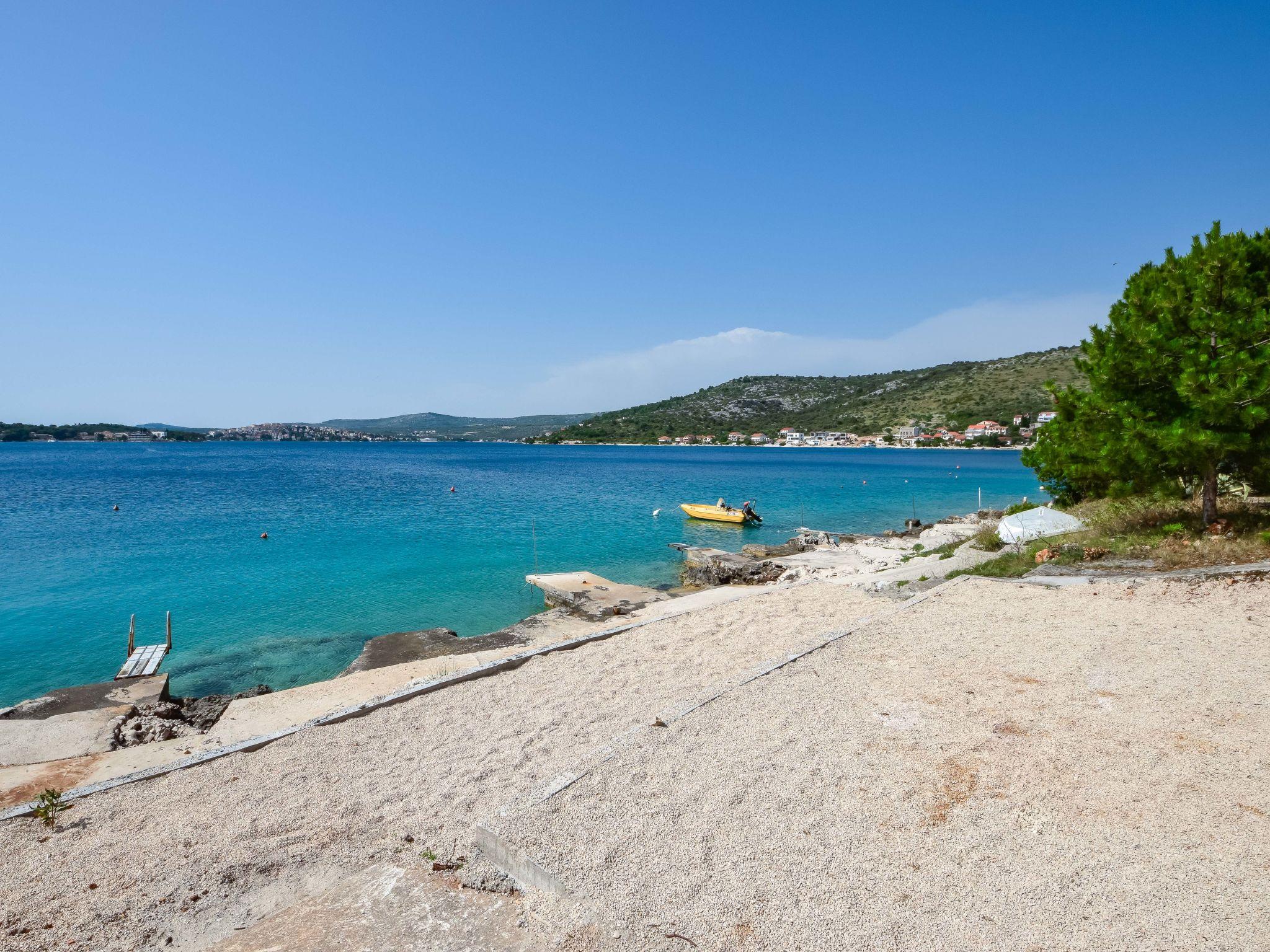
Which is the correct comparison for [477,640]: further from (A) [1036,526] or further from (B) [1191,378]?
(B) [1191,378]

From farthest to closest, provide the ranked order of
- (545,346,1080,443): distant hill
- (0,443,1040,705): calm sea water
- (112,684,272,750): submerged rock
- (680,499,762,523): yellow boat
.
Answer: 1. (545,346,1080,443): distant hill
2. (680,499,762,523): yellow boat
3. (0,443,1040,705): calm sea water
4. (112,684,272,750): submerged rock

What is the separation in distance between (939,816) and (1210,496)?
11727 millimetres

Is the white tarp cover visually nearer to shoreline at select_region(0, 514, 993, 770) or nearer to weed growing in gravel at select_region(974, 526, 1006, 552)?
weed growing in gravel at select_region(974, 526, 1006, 552)

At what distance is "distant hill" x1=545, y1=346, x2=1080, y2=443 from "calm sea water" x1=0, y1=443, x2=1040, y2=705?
199 feet

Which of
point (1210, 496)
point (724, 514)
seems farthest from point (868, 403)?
point (1210, 496)

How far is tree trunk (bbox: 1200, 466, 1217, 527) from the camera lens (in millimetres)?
11767

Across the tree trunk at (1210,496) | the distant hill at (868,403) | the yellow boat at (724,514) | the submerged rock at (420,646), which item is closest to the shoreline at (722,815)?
the submerged rock at (420,646)

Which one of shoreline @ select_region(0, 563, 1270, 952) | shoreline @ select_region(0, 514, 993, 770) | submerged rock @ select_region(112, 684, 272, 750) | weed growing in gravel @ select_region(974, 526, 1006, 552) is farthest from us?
weed growing in gravel @ select_region(974, 526, 1006, 552)

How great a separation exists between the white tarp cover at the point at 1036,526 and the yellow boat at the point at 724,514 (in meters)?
18.7

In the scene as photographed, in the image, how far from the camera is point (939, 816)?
4359 mm

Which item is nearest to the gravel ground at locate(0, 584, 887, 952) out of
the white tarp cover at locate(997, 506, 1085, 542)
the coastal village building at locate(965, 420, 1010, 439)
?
the white tarp cover at locate(997, 506, 1085, 542)

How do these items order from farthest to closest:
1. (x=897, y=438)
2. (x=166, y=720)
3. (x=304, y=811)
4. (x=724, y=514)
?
1. (x=897, y=438)
2. (x=724, y=514)
3. (x=166, y=720)
4. (x=304, y=811)

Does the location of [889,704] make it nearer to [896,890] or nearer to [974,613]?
[896,890]

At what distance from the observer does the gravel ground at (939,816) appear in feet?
11.4
